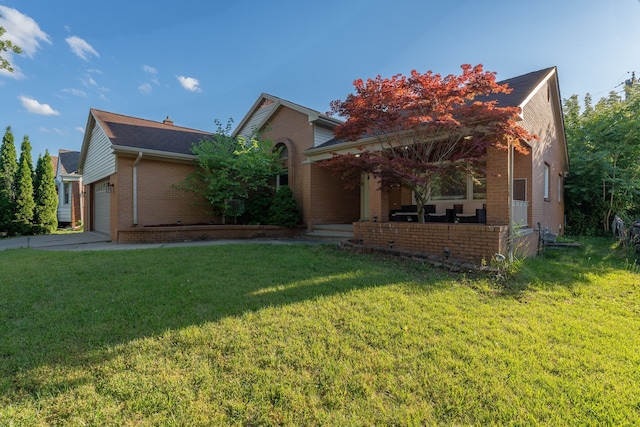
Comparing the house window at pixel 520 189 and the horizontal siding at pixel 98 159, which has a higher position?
the horizontal siding at pixel 98 159

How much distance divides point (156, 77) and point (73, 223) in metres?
11.9

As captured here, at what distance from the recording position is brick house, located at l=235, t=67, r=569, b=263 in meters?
6.46

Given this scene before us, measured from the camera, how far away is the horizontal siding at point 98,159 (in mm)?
11414

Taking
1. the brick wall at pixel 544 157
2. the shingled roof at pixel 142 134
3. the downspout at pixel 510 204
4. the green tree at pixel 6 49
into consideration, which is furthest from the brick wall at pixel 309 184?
the green tree at pixel 6 49

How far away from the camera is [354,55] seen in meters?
12.3

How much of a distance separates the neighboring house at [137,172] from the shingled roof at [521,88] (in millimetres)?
10988

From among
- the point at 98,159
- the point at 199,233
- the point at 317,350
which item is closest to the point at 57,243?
the point at 98,159

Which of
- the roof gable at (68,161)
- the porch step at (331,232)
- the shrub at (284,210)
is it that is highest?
the roof gable at (68,161)

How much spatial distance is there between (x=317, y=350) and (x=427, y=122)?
4926 millimetres

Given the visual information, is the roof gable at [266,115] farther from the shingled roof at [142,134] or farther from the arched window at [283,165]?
the shingled roof at [142,134]

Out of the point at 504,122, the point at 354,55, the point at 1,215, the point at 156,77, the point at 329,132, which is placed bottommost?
the point at 1,215

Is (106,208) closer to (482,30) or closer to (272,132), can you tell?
(272,132)

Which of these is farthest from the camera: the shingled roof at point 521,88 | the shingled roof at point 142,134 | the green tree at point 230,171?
the shingled roof at point 142,134

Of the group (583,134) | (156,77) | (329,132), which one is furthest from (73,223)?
(583,134)
